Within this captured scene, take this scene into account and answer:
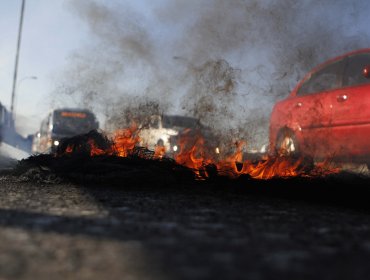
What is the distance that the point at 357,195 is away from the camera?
5.09 meters

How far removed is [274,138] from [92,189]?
13.0 feet

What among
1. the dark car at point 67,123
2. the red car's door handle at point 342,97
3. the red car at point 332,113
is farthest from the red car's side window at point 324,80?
the dark car at point 67,123

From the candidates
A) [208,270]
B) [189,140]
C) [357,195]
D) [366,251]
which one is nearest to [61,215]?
[208,270]

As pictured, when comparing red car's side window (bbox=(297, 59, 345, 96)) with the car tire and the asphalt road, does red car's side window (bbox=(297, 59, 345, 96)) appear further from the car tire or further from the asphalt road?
the asphalt road

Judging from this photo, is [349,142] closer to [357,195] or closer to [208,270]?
[357,195]

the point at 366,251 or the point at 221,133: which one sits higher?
the point at 221,133

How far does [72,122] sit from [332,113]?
18.7 m

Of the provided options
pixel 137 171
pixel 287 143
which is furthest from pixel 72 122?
pixel 137 171

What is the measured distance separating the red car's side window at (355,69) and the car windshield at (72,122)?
1819 cm

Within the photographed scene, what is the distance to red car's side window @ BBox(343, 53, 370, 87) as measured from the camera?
7215 mm

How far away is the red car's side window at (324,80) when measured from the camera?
24.8ft

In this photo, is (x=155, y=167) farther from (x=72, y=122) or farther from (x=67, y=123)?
(x=72, y=122)

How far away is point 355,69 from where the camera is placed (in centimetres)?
731

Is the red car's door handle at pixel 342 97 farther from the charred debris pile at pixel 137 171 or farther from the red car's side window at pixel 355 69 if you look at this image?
the charred debris pile at pixel 137 171
